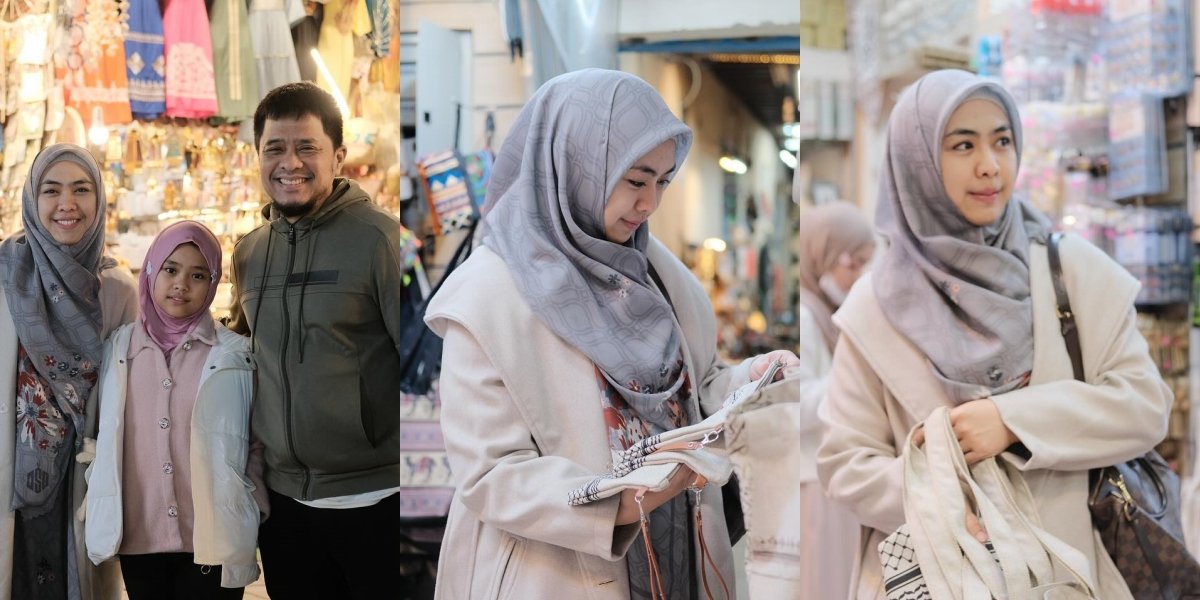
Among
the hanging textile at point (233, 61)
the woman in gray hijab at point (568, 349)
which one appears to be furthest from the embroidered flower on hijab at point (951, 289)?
the hanging textile at point (233, 61)

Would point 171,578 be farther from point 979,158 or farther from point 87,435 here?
point 979,158

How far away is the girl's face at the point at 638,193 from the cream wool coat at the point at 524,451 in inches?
3.9

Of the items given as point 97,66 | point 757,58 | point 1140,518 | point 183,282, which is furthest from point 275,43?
point 1140,518

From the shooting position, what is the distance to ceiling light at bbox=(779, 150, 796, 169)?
2104 mm

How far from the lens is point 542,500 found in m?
1.92

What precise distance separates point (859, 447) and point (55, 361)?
1.89 metres

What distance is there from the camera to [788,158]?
2.11 meters

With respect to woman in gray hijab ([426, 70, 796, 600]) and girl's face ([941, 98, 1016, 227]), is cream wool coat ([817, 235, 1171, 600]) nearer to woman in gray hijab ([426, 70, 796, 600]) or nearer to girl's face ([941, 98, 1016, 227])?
girl's face ([941, 98, 1016, 227])

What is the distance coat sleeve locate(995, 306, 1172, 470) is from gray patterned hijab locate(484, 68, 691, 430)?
2.05 ft

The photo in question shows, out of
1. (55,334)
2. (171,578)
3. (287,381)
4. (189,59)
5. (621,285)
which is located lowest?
(171,578)

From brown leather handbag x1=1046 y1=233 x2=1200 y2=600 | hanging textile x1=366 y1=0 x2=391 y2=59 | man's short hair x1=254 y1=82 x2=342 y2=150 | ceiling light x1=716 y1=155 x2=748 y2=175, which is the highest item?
hanging textile x1=366 y1=0 x2=391 y2=59

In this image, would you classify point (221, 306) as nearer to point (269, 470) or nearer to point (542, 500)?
point (269, 470)

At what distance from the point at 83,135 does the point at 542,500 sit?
1562 mm

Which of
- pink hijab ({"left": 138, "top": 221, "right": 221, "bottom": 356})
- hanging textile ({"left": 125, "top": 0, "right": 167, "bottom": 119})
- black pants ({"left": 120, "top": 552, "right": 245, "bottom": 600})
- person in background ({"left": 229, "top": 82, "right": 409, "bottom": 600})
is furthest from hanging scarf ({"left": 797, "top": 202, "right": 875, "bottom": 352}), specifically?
hanging textile ({"left": 125, "top": 0, "right": 167, "bottom": 119})
